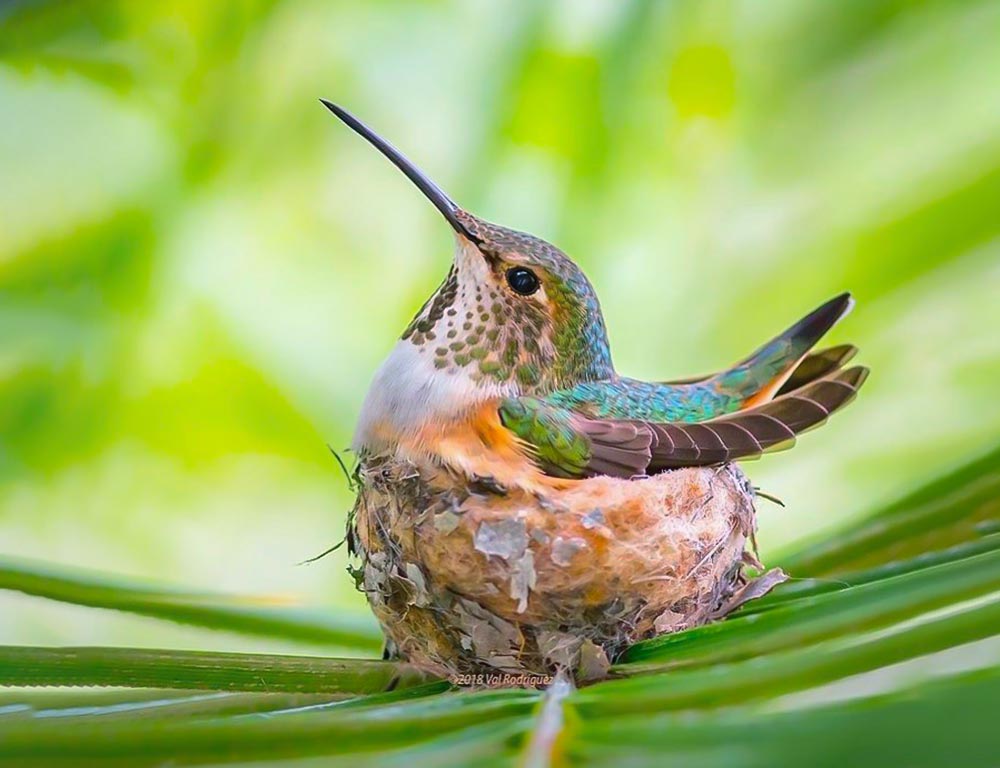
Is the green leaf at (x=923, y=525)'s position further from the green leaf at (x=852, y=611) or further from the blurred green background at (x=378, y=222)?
the blurred green background at (x=378, y=222)

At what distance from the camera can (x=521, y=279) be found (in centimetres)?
127

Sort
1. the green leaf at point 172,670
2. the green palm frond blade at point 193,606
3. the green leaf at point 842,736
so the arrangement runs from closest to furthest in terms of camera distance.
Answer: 1. the green leaf at point 842,736
2. the green leaf at point 172,670
3. the green palm frond blade at point 193,606

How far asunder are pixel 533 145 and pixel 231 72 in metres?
0.71

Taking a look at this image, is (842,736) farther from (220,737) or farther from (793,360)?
(793,360)

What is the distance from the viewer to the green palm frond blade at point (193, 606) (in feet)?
3.65

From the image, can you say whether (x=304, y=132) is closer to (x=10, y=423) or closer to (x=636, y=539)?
(x=10, y=423)

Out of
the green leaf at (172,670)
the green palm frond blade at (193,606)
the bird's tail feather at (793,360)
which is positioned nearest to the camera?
the green leaf at (172,670)

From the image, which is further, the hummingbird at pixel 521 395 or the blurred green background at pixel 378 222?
the blurred green background at pixel 378 222

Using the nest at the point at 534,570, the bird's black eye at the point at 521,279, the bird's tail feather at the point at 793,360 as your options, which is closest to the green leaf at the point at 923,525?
the nest at the point at 534,570

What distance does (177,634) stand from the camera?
6.52 ft

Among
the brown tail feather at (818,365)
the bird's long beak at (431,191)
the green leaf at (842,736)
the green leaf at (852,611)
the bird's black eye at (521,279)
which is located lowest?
the green leaf at (842,736)

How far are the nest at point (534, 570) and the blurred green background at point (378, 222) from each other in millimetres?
861

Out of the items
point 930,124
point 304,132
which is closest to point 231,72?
point 304,132

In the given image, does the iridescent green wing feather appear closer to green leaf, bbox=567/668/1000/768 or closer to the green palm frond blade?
the green palm frond blade
